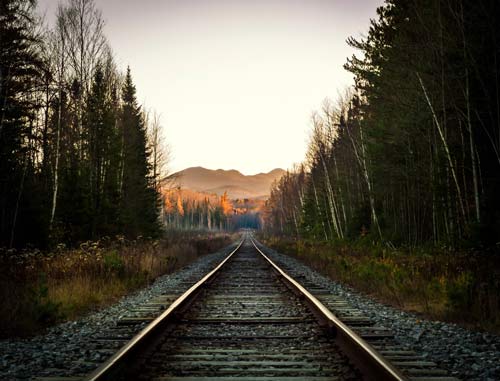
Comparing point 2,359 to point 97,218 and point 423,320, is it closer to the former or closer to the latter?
point 423,320

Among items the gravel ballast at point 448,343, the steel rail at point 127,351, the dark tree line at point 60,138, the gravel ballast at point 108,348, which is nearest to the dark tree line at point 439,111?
the gravel ballast at point 448,343

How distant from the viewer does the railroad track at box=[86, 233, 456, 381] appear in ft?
11.4

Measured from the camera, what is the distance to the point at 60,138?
17312mm

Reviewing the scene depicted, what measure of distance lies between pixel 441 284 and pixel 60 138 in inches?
611

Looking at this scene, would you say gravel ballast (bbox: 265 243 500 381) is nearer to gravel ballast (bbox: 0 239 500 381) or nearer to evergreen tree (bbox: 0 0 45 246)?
gravel ballast (bbox: 0 239 500 381)

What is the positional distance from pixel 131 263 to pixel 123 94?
22849 millimetres

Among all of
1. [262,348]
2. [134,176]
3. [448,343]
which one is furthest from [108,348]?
[134,176]

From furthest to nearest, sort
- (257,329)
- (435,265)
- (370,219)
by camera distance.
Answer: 1. (370,219)
2. (435,265)
3. (257,329)

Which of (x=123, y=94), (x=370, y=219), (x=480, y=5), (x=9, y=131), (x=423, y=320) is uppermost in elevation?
(x=123, y=94)

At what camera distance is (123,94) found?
32062 millimetres

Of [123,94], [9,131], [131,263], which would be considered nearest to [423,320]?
[131,263]

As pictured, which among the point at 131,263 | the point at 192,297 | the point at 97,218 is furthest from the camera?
the point at 97,218

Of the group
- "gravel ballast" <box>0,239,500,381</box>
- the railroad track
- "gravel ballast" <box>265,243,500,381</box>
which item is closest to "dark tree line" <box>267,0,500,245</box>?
"gravel ballast" <box>265,243,500,381</box>

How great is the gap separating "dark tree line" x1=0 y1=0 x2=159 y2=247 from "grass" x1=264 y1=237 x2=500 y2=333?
11.3 meters
